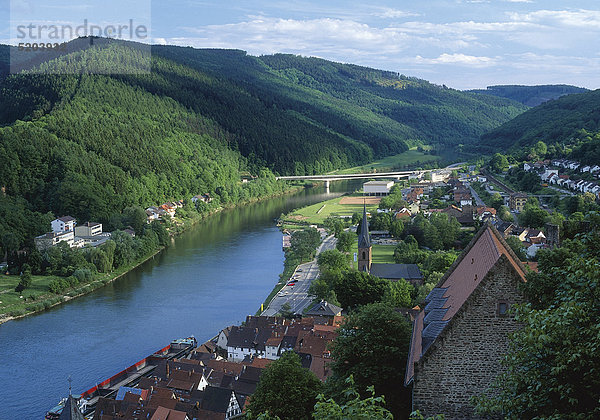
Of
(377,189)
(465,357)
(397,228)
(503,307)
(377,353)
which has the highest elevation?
(503,307)

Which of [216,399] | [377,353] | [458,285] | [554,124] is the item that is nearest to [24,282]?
[216,399]

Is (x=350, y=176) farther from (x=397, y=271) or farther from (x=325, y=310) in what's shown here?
(x=325, y=310)

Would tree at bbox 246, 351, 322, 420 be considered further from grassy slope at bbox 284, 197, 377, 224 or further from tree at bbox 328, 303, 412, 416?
grassy slope at bbox 284, 197, 377, 224

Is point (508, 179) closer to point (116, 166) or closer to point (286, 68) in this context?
point (116, 166)

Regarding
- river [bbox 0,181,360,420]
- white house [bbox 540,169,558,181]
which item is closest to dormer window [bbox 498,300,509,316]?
river [bbox 0,181,360,420]

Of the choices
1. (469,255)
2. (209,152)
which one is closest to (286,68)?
(209,152)
